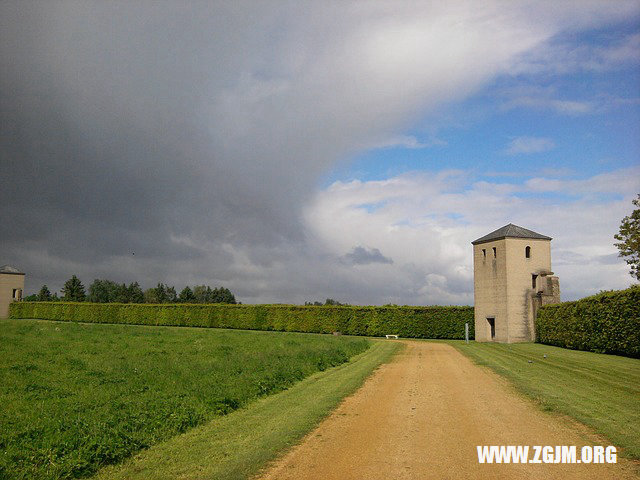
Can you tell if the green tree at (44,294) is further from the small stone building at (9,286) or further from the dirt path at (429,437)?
the dirt path at (429,437)

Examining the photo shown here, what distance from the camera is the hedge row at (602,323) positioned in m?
23.7

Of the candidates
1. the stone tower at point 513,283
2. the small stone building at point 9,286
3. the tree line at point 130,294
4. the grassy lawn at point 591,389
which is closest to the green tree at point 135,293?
the tree line at point 130,294

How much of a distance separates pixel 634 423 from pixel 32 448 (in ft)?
36.1

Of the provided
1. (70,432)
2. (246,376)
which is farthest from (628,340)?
(70,432)

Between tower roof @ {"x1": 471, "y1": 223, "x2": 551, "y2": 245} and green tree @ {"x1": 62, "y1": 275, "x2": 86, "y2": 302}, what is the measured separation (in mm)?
95605

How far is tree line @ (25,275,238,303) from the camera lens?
111m

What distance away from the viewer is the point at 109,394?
40.5ft

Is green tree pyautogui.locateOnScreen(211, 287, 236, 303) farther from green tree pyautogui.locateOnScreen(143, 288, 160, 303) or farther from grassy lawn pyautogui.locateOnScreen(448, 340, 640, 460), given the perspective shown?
grassy lawn pyautogui.locateOnScreen(448, 340, 640, 460)

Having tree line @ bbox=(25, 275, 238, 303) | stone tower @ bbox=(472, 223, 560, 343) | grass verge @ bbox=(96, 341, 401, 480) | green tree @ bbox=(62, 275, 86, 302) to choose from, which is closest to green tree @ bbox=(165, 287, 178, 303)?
tree line @ bbox=(25, 275, 238, 303)

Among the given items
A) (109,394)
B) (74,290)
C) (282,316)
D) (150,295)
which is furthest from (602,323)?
(150,295)

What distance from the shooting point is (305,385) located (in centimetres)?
1538

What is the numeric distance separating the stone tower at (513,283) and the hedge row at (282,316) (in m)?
4.08

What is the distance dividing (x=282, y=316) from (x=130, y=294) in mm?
92017

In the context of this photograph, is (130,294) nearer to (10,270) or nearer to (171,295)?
(171,295)
